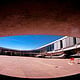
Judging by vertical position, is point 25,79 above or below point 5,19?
below

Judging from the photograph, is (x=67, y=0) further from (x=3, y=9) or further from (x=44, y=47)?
(x=44, y=47)

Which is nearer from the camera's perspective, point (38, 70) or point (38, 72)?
point (38, 72)

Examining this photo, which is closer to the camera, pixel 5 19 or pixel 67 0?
pixel 67 0

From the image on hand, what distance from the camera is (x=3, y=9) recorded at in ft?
17.9

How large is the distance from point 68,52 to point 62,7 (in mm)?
60753

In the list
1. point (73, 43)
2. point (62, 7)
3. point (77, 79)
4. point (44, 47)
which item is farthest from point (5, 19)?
point (44, 47)

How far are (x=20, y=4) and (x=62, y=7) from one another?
6.54 ft

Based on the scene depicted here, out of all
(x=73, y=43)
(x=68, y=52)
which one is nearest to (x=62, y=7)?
(x=73, y=43)

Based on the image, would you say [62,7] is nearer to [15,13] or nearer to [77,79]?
[15,13]

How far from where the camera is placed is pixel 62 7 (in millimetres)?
5613

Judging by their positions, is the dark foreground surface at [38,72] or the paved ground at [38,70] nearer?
the dark foreground surface at [38,72]

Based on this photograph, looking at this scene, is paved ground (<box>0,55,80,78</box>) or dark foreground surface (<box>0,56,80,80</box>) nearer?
dark foreground surface (<box>0,56,80,80</box>)

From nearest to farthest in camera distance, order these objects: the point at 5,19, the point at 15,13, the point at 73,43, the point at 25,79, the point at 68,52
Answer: the point at 15,13 < the point at 5,19 < the point at 25,79 < the point at 73,43 < the point at 68,52

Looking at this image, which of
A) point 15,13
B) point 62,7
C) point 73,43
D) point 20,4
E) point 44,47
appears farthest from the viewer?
point 44,47
